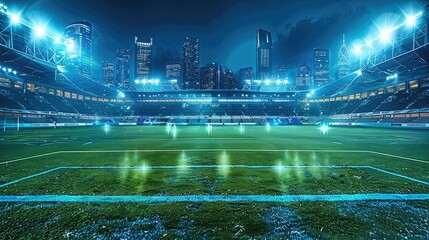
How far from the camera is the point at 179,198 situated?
9.96 feet

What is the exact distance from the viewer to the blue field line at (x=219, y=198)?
9.65ft

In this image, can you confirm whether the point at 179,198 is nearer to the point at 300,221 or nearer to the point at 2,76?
the point at 300,221

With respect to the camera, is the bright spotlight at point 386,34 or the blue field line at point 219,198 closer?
the blue field line at point 219,198

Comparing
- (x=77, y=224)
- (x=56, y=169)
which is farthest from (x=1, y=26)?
(x=77, y=224)

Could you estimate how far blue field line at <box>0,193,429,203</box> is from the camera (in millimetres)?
2941

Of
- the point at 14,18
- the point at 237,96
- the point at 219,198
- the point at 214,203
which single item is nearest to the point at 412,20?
the point at 219,198

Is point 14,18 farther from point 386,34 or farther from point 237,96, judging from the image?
point 237,96

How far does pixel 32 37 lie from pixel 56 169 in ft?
92.6

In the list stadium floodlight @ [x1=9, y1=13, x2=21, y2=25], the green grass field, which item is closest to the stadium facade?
stadium floodlight @ [x1=9, y1=13, x2=21, y2=25]

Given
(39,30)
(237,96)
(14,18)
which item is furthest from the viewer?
(237,96)

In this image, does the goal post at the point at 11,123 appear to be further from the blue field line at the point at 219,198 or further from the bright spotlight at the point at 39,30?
the blue field line at the point at 219,198

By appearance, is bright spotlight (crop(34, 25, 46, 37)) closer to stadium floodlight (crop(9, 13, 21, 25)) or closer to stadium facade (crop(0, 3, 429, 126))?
stadium facade (crop(0, 3, 429, 126))

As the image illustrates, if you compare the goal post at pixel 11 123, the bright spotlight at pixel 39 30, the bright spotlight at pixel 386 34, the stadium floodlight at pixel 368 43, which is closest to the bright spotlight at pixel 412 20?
the bright spotlight at pixel 386 34

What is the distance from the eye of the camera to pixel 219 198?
3.03m
